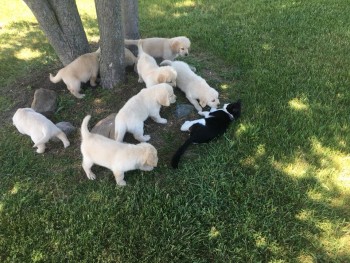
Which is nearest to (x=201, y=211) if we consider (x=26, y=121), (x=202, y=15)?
(x=26, y=121)

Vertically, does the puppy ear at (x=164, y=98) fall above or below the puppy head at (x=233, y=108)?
above

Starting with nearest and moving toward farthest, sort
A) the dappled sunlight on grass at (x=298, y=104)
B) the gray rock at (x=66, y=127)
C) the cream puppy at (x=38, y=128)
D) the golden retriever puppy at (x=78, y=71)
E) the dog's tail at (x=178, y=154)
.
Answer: the dog's tail at (x=178, y=154) → the cream puppy at (x=38, y=128) → the gray rock at (x=66, y=127) → the dappled sunlight on grass at (x=298, y=104) → the golden retriever puppy at (x=78, y=71)

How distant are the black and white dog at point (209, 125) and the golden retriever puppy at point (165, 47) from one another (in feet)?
5.42

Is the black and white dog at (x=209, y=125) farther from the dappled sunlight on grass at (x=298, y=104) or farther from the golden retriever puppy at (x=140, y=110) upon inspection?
the dappled sunlight on grass at (x=298, y=104)

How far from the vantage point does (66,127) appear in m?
5.21

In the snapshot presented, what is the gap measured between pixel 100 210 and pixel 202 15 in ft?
20.5

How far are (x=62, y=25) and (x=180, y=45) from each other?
2.11 m

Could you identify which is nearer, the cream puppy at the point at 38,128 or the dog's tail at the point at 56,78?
the cream puppy at the point at 38,128

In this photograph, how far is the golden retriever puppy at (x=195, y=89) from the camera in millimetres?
5371

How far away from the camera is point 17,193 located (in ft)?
14.6

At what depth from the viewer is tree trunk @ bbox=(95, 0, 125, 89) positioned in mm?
5055

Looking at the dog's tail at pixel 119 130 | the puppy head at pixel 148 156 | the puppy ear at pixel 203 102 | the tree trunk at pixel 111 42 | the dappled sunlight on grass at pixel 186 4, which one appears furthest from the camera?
the dappled sunlight on grass at pixel 186 4

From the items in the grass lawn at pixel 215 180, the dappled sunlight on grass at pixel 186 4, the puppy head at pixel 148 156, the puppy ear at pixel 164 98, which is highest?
the puppy ear at pixel 164 98

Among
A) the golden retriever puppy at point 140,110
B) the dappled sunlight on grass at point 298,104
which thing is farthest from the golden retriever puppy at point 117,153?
the dappled sunlight on grass at point 298,104
